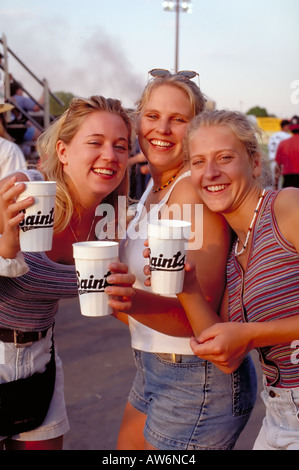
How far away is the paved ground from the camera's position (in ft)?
12.3

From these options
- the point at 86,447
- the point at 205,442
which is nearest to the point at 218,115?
the point at 205,442

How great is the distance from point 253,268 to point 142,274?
52 cm

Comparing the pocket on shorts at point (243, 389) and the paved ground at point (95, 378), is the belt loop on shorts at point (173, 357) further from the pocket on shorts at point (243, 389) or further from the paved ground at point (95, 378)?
the paved ground at point (95, 378)

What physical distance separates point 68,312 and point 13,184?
4572 mm

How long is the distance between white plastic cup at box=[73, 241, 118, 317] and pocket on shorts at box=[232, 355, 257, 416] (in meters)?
0.79

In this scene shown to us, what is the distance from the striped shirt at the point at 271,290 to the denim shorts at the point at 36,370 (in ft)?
2.97

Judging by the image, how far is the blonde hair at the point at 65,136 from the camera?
2387 millimetres

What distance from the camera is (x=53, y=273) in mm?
2240

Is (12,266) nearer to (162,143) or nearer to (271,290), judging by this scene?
(271,290)

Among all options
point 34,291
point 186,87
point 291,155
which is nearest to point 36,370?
point 34,291

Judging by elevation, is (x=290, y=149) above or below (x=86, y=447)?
above

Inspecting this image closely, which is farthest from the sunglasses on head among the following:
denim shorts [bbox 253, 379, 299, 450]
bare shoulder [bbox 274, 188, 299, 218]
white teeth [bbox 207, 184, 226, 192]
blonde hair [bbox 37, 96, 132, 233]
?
denim shorts [bbox 253, 379, 299, 450]
